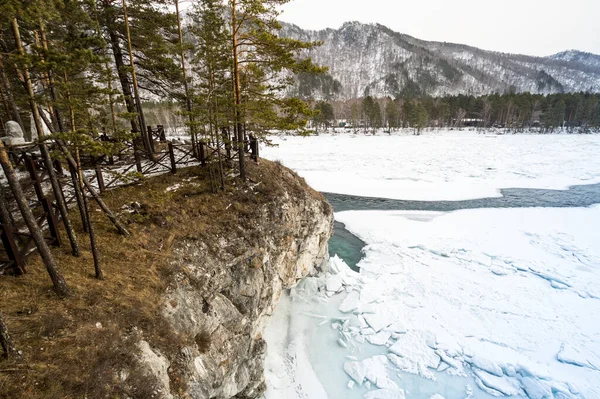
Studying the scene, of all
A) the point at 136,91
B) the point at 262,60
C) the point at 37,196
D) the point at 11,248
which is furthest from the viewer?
the point at 136,91

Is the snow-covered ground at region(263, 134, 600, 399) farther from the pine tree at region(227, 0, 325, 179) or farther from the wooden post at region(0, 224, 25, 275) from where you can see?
the pine tree at region(227, 0, 325, 179)

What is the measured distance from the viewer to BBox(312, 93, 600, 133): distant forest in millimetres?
80750

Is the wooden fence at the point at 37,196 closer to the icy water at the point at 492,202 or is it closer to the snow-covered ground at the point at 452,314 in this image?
the snow-covered ground at the point at 452,314

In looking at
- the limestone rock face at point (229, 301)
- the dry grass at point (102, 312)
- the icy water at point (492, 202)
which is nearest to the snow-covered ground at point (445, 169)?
the icy water at point (492, 202)

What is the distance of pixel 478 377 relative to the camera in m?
9.87

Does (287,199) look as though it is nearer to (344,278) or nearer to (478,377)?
(344,278)

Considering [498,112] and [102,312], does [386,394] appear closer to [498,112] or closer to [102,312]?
[102,312]

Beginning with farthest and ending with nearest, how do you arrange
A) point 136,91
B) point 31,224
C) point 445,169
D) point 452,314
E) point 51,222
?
point 445,169 < point 136,91 < point 452,314 < point 51,222 < point 31,224

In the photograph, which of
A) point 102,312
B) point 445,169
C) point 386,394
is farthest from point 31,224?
point 445,169

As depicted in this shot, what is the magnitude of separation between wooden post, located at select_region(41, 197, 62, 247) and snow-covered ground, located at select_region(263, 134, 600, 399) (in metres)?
8.32

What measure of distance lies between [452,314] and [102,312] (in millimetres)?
13556

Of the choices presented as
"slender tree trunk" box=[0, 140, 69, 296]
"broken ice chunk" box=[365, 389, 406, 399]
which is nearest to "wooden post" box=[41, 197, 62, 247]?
"slender tree trunk" box=[0, 140, 69, 296]

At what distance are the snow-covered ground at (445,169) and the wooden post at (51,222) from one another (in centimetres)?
2607

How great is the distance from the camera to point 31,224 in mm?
5562
